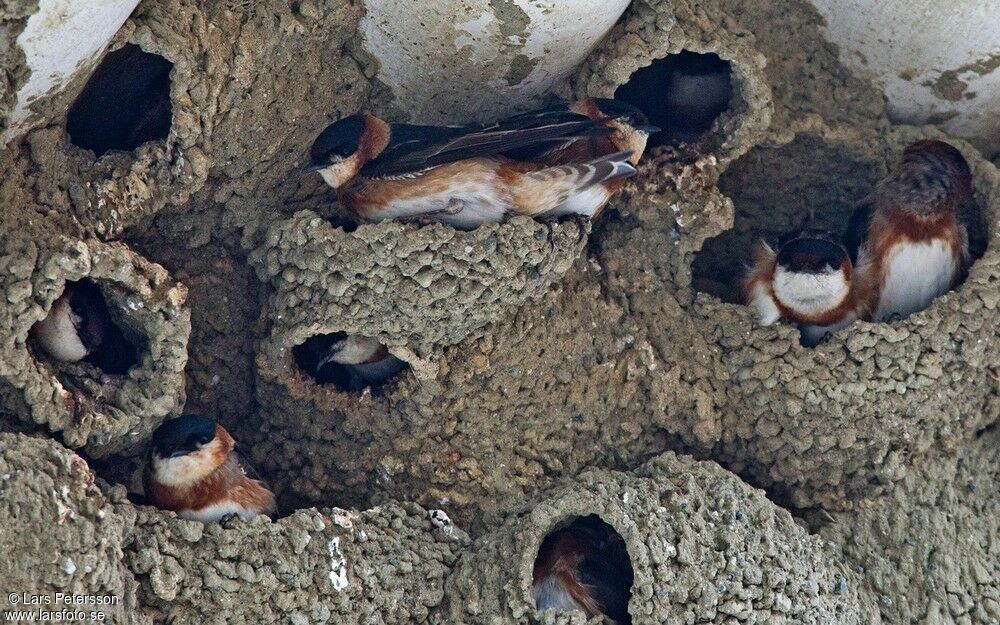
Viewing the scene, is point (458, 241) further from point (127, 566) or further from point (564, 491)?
point (127, 566)

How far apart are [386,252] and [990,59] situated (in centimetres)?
268

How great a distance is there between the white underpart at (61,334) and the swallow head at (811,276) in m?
2.72

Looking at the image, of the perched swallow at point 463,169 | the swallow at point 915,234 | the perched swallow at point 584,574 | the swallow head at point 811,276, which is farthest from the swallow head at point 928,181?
the perched swallow at point 584,574

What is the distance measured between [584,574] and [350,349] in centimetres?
126

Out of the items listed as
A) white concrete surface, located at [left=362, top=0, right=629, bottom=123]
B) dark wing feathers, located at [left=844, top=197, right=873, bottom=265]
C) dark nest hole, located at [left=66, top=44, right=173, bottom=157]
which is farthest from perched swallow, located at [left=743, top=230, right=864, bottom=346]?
dark nest hole, located at [left=66, top=44, right=173, bottom=157]

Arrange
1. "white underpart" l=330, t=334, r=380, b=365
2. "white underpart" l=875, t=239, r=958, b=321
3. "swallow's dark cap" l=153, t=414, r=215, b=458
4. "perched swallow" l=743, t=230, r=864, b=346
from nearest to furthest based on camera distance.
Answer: "swallow's dark cap" l=153, t=414, r=215, b=458 < "white underpart" l=330, t=334, r=380, b=365 < "perched swallow" l=743, t=230, r=864, b=346 < "white underpart" l=875, t=239, r=958, b=321

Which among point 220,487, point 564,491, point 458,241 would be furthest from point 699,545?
point 220,487

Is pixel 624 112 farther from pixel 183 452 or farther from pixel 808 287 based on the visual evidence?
pixel 183 452

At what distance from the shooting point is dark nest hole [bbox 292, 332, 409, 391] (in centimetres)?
566

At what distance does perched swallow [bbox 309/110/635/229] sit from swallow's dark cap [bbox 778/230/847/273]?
886 millimetres

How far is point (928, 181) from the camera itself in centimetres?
591

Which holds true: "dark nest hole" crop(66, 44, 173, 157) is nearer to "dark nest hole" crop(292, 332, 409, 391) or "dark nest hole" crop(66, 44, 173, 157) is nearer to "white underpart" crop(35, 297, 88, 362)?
"white underpart" crop(35, 297, 88, 362)

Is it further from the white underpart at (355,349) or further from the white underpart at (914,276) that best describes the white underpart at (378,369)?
the white underpart at (914,276)

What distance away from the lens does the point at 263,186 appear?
5.53m
